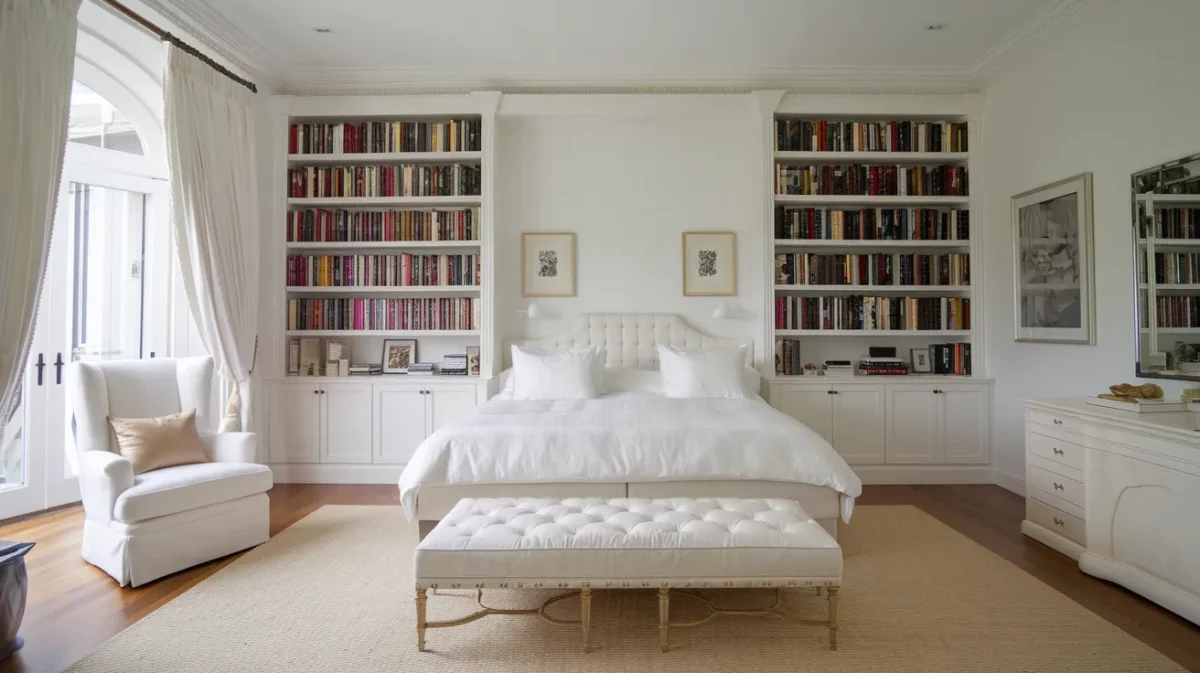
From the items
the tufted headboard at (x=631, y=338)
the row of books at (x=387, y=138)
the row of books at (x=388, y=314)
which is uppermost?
the row of books at (x=387, y=138)

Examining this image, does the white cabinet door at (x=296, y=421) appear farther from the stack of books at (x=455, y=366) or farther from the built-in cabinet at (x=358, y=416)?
the stack of books at (x=455, y=366)

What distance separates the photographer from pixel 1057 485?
9.97 ft

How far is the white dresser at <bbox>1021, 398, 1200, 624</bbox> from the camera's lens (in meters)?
2.31

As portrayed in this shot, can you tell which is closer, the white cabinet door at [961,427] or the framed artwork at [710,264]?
the white cabinet door at [961,427]

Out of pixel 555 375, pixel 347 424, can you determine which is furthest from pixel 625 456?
pixel 347 424

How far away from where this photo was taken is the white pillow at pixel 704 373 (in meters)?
4.02

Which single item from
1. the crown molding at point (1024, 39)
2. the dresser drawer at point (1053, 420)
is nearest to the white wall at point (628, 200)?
the crown molding at point (1024, 39)

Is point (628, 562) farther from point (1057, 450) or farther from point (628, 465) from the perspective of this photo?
point (1057, 450)

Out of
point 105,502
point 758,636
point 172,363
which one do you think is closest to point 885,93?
point 758,636

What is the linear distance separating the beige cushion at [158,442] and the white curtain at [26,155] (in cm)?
51

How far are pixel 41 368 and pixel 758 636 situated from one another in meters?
4.45

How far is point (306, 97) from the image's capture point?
4.53 m

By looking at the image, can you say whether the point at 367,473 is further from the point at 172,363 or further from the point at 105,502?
the point at 105,502

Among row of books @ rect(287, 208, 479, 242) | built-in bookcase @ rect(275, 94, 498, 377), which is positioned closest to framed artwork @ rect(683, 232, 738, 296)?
built-in bookcase @ rect(275, 94, 498, 377)
